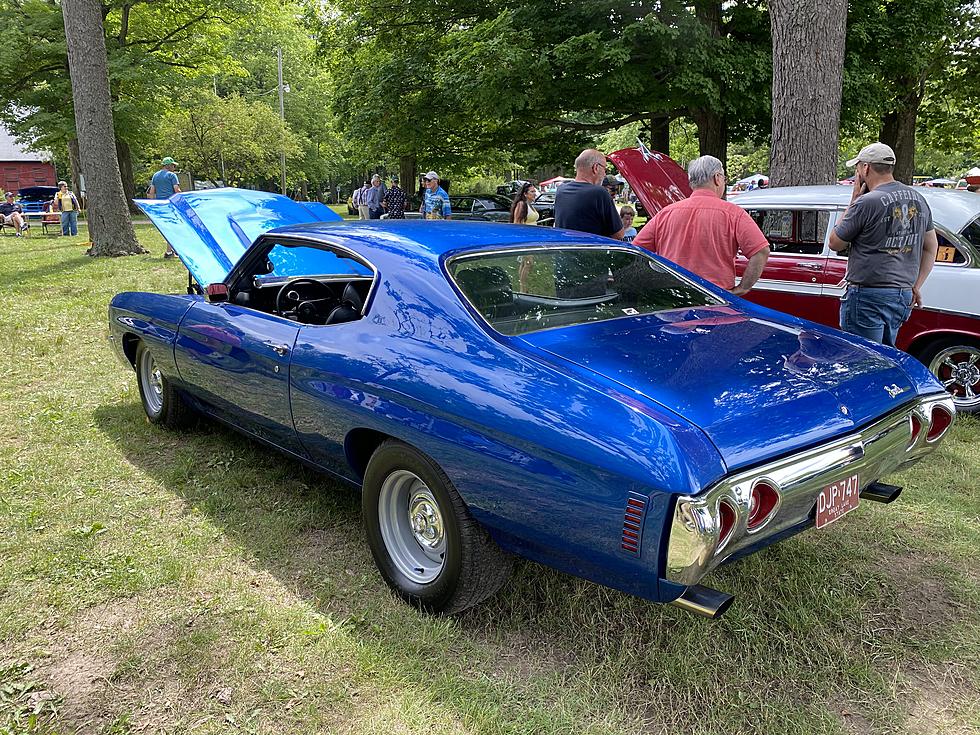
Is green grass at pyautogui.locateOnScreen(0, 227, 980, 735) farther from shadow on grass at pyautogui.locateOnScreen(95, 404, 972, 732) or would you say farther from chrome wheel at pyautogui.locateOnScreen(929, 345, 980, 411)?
chrome wheel at pyautogui.locateOnScreen(929, 345, 980, 411)

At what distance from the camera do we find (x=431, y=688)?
2.51 meters

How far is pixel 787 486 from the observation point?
2303mm

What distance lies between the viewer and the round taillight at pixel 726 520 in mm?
2150

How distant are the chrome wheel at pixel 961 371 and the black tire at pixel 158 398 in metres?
4.94

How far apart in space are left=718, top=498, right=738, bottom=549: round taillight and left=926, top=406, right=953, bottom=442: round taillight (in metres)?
1.30

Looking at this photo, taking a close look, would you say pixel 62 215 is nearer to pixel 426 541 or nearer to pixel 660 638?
pixel 426 541

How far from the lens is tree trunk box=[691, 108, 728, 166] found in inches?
612

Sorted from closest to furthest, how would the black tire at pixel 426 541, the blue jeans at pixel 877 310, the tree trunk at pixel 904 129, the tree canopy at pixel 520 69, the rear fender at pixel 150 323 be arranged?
the black tire at pixel 426 541
the rear fender at pixel 150 323
the blue jeans at pixel 877 310
the tree canopy at pixel 520 69
the tree trunk at pixel 904 129

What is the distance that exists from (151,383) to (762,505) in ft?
13.3

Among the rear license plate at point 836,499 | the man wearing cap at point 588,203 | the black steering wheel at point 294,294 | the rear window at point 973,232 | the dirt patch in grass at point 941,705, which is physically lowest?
the dirt patch in grass at point 941,705

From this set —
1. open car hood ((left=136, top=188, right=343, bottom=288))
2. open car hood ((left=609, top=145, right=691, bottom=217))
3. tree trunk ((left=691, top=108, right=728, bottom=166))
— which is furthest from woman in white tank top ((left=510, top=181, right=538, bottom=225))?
tree trunk ((left=691, top=108, right=728, bottom=166))

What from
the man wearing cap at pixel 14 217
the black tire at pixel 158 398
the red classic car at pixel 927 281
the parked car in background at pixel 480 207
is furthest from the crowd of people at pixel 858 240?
the man wearing cap at pixel 14 217

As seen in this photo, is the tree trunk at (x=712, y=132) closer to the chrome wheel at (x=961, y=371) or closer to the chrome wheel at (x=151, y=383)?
the chrome wheel at (x=961, y=371)

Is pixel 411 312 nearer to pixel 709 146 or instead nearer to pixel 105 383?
pixel 105 383
